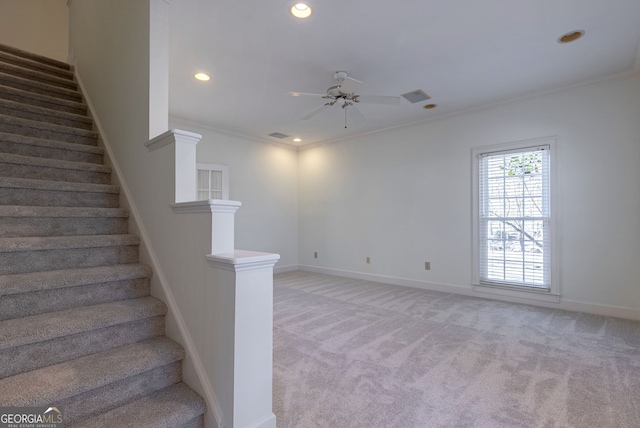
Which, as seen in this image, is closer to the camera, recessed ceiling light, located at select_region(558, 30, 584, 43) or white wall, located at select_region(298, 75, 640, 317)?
recessed ceiling light, located at select_region(558, 30, 584, 43)

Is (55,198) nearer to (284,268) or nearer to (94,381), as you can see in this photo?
(94,381)

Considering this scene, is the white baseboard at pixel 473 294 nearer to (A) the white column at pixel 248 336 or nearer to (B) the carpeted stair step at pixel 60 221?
(A) the white column at pixel 248 336

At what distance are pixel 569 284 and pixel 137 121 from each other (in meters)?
4.86

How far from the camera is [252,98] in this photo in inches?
165

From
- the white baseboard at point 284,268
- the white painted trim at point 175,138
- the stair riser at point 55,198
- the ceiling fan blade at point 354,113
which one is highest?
the ceiling fan blade at point 354,113

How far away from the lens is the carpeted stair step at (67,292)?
1519 millimetres

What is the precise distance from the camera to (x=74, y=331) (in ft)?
4.82

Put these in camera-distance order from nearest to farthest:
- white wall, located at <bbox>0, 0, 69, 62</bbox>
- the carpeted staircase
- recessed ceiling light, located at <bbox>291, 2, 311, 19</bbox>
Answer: the carpeted staircase → recessed ceiling light, located at <bbox>291, 2, 311, 19</bbox> → white wall, located at <bbox>0, 0, 69, 62</bbox>

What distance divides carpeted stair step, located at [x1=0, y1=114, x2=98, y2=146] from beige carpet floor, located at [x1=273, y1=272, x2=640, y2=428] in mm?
2480

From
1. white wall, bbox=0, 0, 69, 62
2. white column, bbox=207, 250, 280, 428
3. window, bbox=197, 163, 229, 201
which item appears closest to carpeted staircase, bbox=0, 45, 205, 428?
white column, bbox=207, 250, 280, 428

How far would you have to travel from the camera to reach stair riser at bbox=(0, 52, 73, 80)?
323cm

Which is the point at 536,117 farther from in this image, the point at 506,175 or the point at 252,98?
the point at 252,98

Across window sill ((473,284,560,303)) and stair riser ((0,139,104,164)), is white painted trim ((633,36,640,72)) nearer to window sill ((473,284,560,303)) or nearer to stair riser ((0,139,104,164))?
window sill ((473,284,560,303))

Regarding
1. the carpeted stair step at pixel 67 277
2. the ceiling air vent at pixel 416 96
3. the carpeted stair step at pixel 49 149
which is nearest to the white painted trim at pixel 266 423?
the carpeted stair step at pixel 67 277
